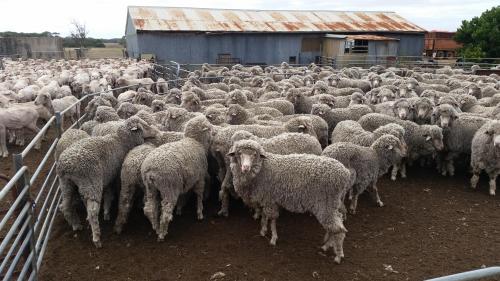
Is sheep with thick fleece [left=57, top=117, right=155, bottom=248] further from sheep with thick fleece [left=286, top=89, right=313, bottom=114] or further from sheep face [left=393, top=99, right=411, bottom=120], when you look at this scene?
sheep face [left=393, top=99, right=411, bottom=120]

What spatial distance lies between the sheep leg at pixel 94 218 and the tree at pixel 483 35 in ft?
105

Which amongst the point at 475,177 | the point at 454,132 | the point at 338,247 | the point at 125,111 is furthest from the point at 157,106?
the point at 475,177

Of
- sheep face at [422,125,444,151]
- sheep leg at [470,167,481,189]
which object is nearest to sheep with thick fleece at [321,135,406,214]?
sheep face at [422,125,444,151]

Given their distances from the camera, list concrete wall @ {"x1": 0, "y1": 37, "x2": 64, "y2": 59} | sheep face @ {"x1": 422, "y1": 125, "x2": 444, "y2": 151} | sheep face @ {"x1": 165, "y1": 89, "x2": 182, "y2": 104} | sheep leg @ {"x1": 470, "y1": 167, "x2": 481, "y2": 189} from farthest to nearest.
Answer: concrete wall @ {"x1": 0, "y1": 37, "x2": 64, "y2": 59} → sheep face @ {"x1": 165, "y1": 89, "x2": 182, "y2": 104} → sheep face @ {"x1": 422, "y1": 125, "x2": 444, "y2": 151} → sheep leg @ {"x1": 470, "y1": 167, "x2": 481, "y2": 189}

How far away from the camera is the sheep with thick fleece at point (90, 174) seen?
531 centimetres

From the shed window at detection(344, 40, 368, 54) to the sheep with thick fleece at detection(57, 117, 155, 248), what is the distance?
2653cm

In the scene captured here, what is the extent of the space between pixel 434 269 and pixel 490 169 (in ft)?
11.5

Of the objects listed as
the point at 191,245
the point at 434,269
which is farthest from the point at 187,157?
the point at 434,269

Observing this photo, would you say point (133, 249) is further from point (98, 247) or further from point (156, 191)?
point (156, 191)

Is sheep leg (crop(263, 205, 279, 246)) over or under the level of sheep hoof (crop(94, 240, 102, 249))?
over

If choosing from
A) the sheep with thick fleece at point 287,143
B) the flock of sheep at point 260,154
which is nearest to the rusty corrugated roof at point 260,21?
the flock of sheep at point 260,154

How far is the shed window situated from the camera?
1155 inches

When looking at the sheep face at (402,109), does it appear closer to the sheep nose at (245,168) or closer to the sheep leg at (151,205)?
the sheep nose at (245,168)

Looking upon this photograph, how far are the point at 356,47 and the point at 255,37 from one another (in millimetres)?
8117
